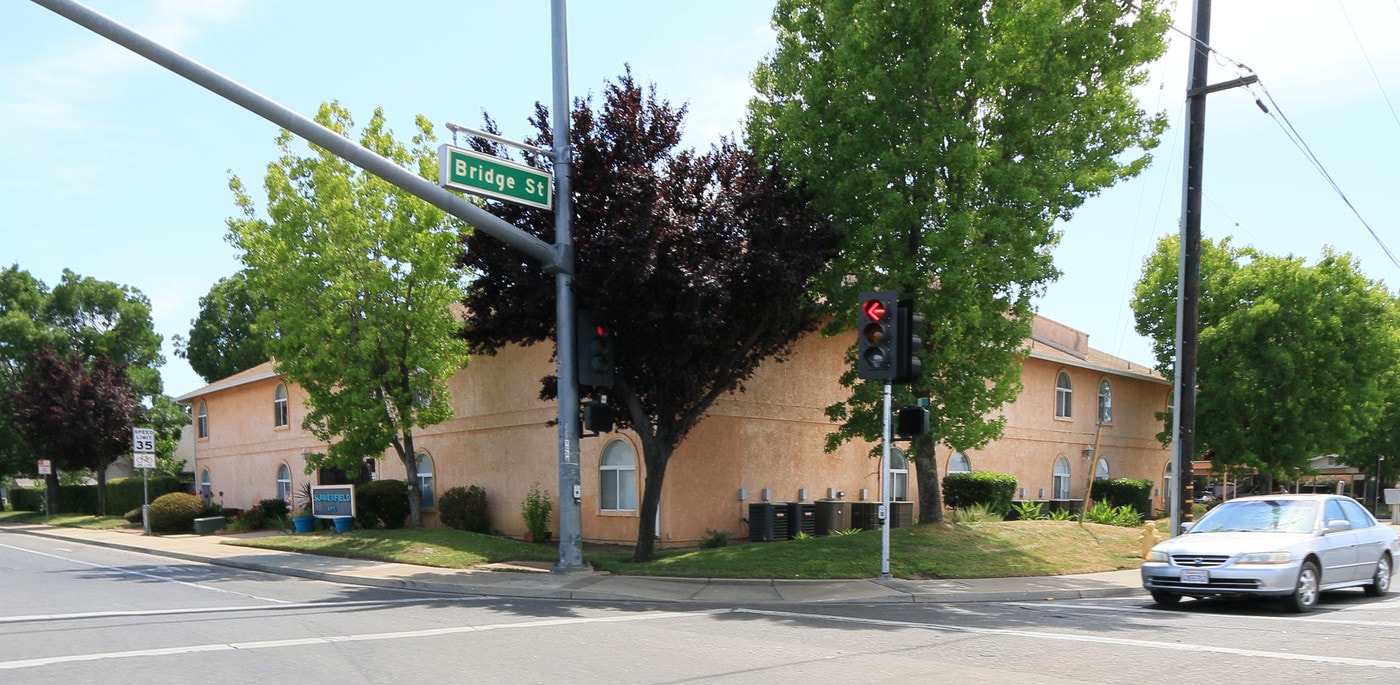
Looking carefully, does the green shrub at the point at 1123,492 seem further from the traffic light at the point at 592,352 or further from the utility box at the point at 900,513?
the traffic light at the point at 592,352

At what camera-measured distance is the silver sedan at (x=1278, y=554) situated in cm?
1227

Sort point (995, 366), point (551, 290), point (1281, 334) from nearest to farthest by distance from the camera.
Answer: point (551, 290), point (995, 366), point (1281, 334)

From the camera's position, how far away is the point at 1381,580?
14102 mm

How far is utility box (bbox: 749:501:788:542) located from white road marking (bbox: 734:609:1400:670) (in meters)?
9.85

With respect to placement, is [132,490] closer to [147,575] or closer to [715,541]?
[147,575]

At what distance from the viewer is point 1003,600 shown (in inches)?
567

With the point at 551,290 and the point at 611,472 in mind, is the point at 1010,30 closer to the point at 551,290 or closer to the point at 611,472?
the point at 551,290

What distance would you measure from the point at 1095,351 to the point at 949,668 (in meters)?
35.3

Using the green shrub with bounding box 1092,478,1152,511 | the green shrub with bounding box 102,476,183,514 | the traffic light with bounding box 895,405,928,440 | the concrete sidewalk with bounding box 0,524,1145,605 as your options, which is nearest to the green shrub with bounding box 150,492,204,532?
the green shrub with bounding box 102,476,183,514

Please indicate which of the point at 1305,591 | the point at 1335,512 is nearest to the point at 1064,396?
the point at 1335,512

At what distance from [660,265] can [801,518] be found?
9.10 m

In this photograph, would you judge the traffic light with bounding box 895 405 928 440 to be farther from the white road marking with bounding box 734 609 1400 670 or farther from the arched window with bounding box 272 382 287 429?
the arched window with bounding box 272 382 287 429

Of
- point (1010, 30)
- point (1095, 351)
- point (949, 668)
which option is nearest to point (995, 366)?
point (1010, 30)

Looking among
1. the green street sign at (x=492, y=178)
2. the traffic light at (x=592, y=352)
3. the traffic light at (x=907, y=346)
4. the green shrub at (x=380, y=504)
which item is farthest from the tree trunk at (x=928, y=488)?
the green shrub at (x=380, y=504)
